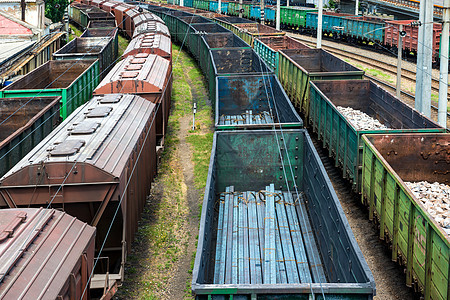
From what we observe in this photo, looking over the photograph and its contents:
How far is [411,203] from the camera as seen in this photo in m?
8.60

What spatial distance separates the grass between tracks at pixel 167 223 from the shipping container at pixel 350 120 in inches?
163

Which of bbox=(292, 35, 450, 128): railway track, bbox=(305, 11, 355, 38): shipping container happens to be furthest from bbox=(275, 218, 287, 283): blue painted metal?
bbox=(305, 11, 355, 38): shipping container

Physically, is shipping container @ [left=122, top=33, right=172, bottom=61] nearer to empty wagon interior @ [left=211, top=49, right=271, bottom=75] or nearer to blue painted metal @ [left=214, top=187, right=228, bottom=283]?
empty wagon interior @ [left=211, top=49, right=271, bottom=75]

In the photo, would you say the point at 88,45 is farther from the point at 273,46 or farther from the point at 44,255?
the point at 44,255

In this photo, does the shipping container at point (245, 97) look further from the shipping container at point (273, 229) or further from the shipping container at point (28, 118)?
the shipping container at point (273, 229)

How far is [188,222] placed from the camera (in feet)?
44.8

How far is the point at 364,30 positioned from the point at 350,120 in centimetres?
2701

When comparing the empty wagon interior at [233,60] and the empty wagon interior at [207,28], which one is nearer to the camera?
the empty wagon interior at [233,60]

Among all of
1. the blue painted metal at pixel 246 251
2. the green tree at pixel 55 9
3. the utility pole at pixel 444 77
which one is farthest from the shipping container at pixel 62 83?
the green tree at pixel 55 9

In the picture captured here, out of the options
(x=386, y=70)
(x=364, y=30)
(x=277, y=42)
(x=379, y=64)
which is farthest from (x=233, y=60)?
(x=364, y=30)

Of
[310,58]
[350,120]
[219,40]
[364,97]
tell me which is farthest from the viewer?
[219,40]

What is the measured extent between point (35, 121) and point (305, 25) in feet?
131

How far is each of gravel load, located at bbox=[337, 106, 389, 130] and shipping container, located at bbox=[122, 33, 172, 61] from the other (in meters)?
8.11

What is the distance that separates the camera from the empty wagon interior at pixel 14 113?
1427 cm
